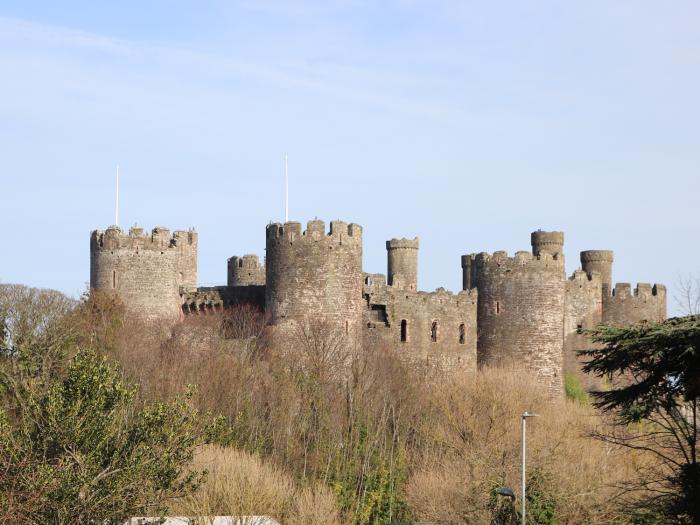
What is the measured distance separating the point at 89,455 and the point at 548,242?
36074 millimetres

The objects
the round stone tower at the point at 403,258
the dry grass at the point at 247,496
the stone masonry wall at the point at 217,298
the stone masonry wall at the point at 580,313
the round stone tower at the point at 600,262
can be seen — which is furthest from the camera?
the round stone tower at the point at 600,262

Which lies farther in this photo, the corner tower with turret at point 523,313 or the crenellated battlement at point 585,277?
the crenellated battlement at point 585,277

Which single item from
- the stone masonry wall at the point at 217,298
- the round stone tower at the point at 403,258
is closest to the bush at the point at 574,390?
the round stone tower at the point at 403,258

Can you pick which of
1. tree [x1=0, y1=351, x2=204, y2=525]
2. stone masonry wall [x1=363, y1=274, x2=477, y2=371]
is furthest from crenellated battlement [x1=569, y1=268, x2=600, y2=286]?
tree [x1=0, y1=351, x2=204, y2=525]

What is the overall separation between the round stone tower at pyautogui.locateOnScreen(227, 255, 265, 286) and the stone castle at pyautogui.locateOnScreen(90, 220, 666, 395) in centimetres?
6

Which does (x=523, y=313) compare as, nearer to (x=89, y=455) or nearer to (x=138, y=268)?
(x=138, y=268)

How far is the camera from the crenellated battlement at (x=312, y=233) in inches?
1997

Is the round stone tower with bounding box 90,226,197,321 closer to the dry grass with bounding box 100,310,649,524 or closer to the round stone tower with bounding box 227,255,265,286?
the dry grass with bounding box 100,310,649,524

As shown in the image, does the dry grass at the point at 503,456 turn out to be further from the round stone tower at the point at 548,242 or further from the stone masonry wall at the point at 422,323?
the round stone tower at the point at 548,242

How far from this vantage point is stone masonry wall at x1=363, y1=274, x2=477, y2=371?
56.3m

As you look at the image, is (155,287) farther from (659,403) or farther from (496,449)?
(659,403)

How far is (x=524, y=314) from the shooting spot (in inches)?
2279

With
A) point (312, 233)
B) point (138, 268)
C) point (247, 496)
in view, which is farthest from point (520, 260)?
point (247, 496)

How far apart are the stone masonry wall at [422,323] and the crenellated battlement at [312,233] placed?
17.4 feet
